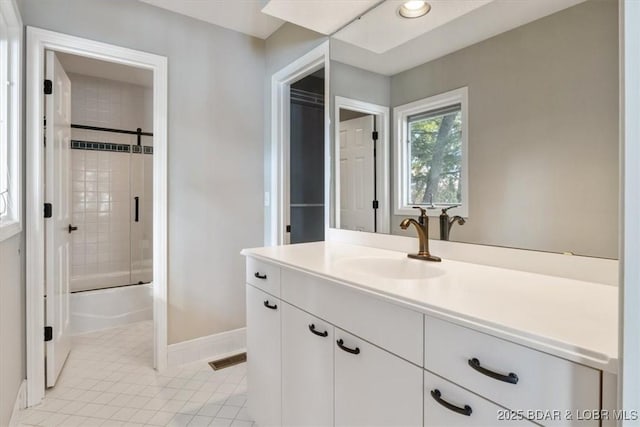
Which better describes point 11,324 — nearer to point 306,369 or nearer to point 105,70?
point 306,369

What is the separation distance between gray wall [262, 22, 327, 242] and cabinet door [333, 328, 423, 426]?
5.62 ft

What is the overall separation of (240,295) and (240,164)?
1059 millimetres

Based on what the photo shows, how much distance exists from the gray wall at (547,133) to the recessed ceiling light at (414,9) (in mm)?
304

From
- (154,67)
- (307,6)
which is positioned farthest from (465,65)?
(154,67)

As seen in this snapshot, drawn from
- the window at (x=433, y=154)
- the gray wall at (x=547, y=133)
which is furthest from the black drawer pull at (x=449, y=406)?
the window at (x=433, y=154)

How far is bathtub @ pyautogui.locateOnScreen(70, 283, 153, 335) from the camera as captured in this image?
9.53ft

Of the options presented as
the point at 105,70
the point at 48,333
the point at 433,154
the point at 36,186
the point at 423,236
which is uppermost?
the point at 105,70

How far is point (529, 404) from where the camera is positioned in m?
0.65

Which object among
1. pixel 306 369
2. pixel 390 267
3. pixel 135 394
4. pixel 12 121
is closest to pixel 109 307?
pixel 135 394

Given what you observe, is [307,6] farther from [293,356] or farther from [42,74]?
[293,356]

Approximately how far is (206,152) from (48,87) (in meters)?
0.96

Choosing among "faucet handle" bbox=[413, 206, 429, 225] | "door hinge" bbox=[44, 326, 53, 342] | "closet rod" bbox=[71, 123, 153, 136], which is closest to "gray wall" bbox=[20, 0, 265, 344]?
"door hinge" bbox=[44, 326, 53, 342]

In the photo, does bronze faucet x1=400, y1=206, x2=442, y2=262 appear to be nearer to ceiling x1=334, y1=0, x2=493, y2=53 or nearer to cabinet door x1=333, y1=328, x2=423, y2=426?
cabinet door x1=333, y1=328, x2=423, y2=426

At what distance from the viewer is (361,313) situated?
1.04 metres
